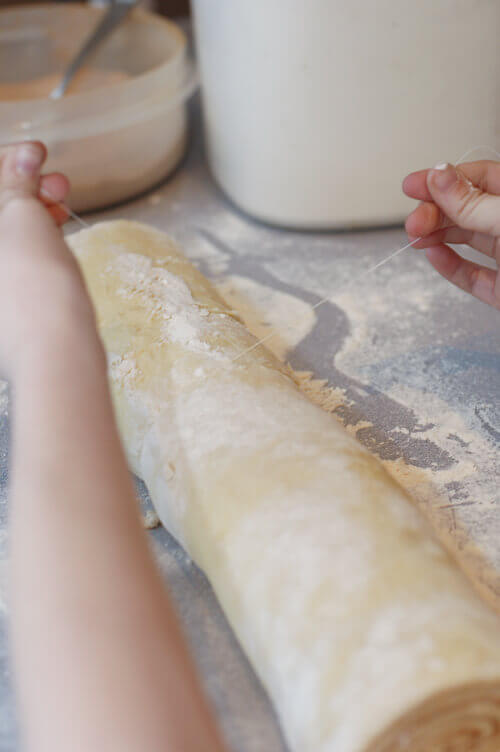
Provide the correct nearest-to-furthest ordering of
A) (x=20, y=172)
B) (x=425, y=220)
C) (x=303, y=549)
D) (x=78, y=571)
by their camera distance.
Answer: (x=78, y=571) → (x=303, y=549) → (x=20, y=172) → (x=425, y=220)

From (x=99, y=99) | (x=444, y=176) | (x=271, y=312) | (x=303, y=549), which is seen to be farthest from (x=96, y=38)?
(x=303, y=549)

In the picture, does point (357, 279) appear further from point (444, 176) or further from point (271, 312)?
point (444, 176)

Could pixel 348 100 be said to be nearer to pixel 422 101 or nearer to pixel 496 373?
pixel 422 101

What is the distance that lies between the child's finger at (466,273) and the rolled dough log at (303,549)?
0.94 feet

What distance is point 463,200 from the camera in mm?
846

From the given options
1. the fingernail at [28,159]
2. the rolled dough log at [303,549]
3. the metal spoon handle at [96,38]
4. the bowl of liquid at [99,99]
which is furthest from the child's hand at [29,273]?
the metal spoon handle at [96,38]

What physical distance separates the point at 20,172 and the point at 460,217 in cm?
51

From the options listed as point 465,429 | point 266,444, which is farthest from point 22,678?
point 465,429

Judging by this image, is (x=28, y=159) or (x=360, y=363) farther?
(x=360, y=363)

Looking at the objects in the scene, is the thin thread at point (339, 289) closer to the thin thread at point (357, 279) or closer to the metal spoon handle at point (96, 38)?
the thin thread at point (357, 279)

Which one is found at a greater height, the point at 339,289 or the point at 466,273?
the point at 466,273

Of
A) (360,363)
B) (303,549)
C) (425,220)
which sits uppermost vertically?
(425,220)

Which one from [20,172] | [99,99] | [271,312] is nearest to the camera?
[20,172]

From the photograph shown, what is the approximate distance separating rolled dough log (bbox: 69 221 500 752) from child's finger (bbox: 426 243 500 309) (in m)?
0.29
